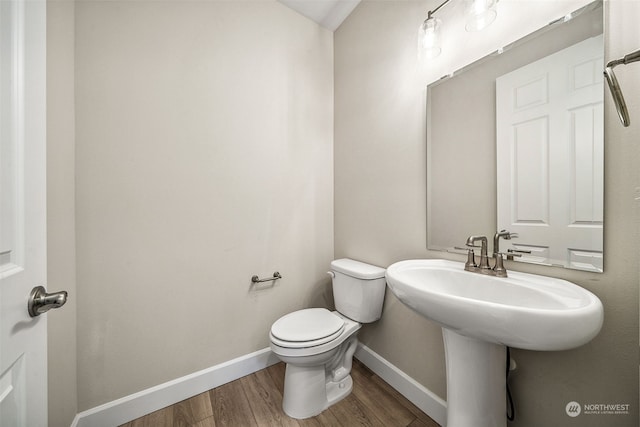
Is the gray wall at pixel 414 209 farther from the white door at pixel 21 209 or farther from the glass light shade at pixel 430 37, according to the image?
the white door at pixel 21 209

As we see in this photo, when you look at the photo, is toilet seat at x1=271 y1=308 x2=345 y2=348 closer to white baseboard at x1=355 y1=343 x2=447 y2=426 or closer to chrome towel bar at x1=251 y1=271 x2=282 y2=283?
chrome towel bar at x1=251 y1=271 x2=282 y2=283

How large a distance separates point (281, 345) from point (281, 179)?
1033mm

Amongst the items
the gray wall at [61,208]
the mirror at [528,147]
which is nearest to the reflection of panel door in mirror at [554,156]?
the mirror at [528,147]

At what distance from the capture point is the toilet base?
1.24m

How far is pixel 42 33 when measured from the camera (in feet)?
1.88

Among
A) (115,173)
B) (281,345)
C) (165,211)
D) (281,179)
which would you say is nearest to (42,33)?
(115,173)

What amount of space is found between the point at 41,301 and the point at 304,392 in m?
1.16

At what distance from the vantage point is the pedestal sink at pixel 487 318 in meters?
0.59

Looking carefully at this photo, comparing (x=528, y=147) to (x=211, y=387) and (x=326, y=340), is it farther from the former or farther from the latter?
(x=211, y=387)

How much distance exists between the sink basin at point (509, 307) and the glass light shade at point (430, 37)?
1.06 metres

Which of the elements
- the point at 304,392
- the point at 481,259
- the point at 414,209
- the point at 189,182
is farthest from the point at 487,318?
the point at 189,182

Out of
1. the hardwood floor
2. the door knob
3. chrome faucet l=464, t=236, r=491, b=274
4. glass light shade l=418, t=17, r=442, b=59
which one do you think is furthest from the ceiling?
the hardwood floor

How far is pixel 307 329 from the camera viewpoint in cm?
131

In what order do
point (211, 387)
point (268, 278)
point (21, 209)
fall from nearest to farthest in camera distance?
point (21, 209) < point (211, 387) < point (268, 278)
